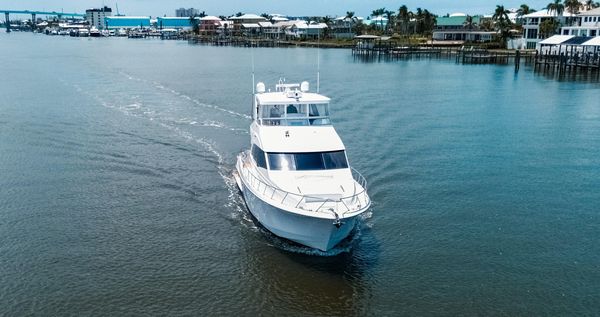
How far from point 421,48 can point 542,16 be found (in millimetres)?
27695

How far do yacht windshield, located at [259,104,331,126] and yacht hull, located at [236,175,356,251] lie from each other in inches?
210

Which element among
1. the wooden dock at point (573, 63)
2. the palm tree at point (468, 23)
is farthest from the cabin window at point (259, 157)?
the palm tree at point (468, 23)

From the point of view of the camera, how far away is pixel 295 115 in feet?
86.4

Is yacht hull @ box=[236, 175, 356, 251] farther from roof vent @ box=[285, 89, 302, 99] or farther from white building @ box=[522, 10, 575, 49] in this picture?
white building @ box=[522, 10, 575, 49]

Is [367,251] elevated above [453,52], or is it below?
below

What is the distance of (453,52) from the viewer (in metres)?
123

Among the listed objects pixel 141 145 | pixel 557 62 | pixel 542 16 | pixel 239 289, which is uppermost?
pixel 542 16

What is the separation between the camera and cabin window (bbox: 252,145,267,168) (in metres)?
23.4

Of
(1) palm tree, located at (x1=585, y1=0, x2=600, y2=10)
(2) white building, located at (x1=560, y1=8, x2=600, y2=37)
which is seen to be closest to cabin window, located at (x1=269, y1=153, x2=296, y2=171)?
(2) white building, located at (x1=560, y1=8, x2=600, y2=37)

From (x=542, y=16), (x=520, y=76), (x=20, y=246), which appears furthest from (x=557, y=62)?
(x=20, y=246)

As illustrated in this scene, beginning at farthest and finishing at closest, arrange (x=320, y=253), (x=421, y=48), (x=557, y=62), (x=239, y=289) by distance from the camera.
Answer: (x=421, y=48)
(x=557, y=62)
(x=320, y=253)
(x=239, y=289)

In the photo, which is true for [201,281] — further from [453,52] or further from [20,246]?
[453,52]

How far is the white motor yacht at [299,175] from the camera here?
789 inches

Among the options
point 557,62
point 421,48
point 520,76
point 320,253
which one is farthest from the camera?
point 421,48
